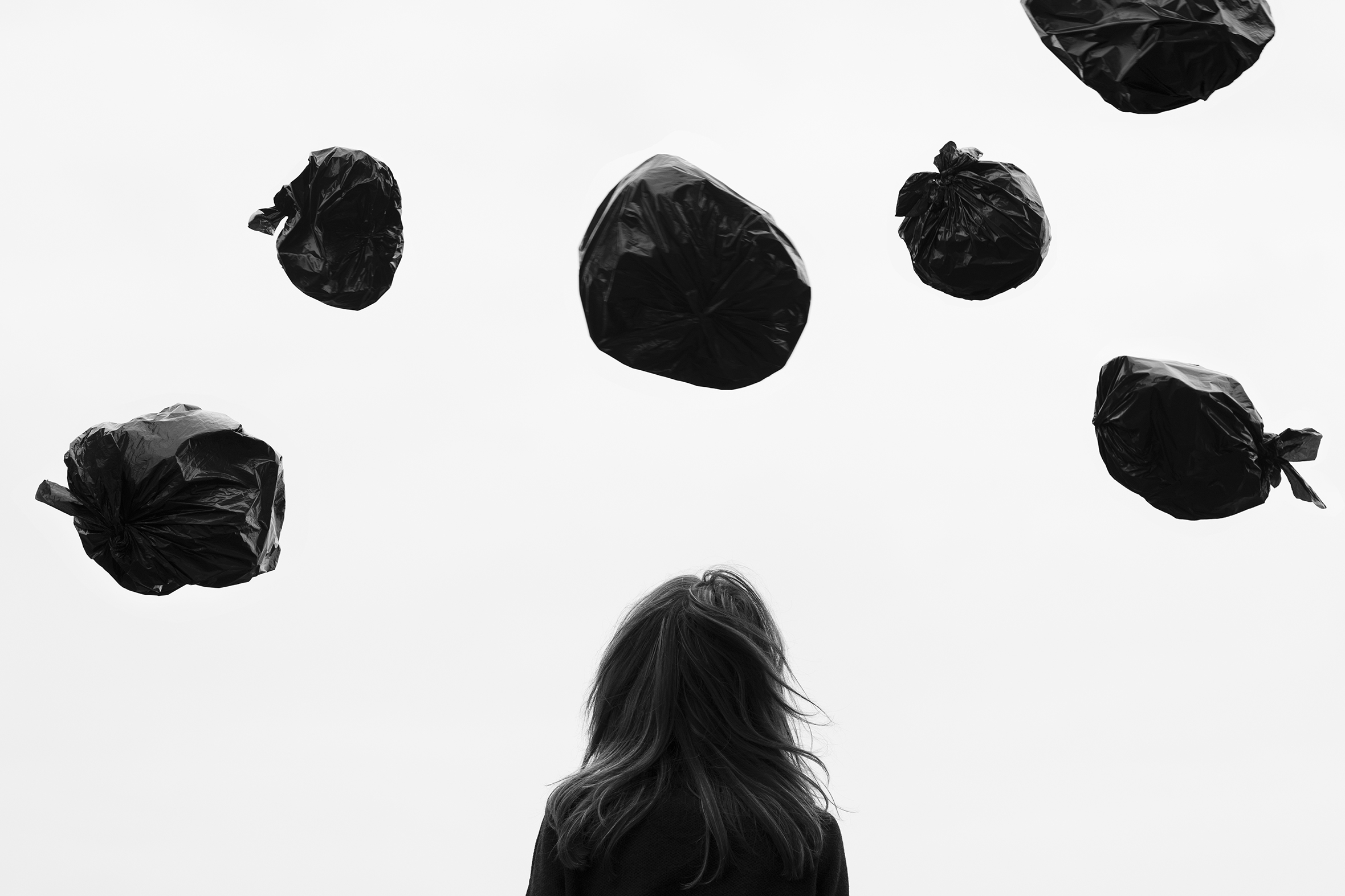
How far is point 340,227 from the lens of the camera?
2877mm

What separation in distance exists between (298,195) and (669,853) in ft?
6.80

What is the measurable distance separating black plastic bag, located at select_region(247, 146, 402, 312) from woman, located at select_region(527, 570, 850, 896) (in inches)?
61.6

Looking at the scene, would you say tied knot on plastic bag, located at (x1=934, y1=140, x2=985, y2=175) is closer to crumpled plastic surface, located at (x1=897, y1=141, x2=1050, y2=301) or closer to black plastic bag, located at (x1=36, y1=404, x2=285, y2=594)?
crumpled plastic surface, located at (x1=897, y1=141, x2=1050, y2=301)

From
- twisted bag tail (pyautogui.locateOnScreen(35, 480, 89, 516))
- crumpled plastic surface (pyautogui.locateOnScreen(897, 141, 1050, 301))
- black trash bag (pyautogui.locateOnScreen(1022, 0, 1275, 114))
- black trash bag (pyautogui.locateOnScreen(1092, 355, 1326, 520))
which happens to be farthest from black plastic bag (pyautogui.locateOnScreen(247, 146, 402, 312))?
black trash bag (pyautogui.locateOnScreen(1092, 355, 1326, 520))

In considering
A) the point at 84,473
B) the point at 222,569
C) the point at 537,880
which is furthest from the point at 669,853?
the point at 84,473

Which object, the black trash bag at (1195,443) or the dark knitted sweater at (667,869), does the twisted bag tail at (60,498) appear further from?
the black trash bag at (1195,443)

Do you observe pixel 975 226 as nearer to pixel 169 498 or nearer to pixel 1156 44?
pixel 1156 44

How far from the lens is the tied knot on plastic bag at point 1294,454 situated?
2.63m

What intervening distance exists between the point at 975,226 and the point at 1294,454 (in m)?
0.97

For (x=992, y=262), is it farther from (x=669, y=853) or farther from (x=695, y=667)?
(x=669, y=853)

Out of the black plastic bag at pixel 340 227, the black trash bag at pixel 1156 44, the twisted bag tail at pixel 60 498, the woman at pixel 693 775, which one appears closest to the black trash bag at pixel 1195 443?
the black trash bag at pixel 1156 44

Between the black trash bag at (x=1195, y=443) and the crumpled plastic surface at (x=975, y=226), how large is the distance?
395mm

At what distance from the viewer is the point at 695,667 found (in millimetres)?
1702

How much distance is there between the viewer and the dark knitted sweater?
1603 mm
